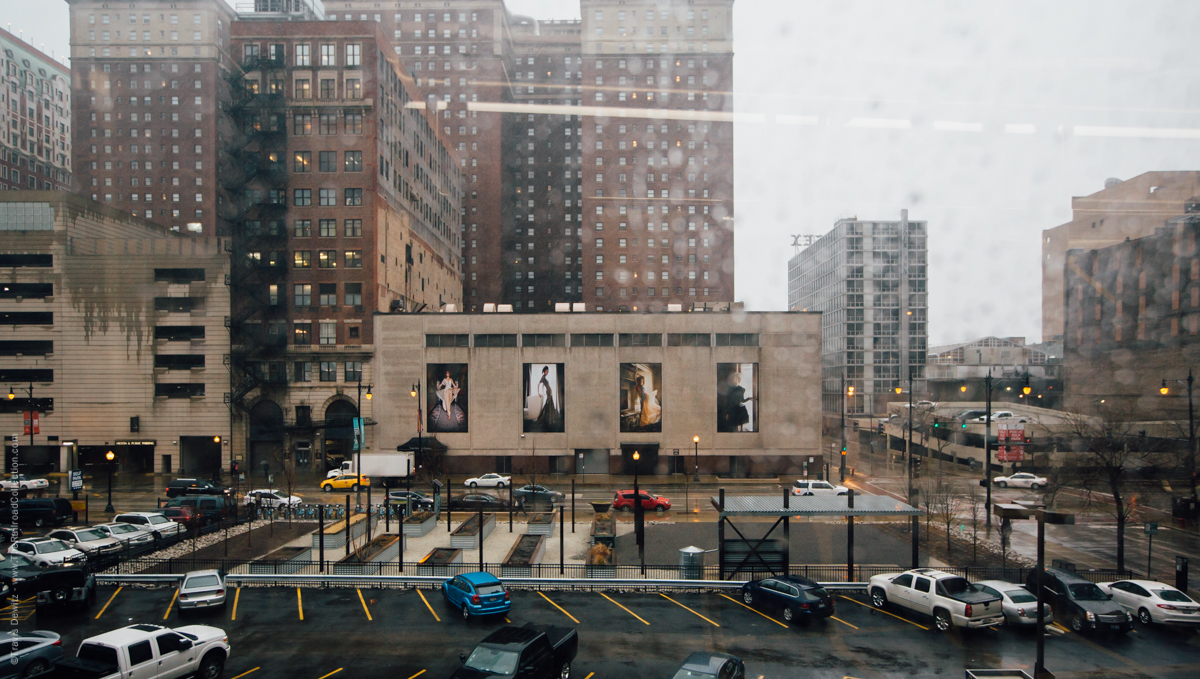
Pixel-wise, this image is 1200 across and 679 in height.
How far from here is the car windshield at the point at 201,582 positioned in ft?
48.9

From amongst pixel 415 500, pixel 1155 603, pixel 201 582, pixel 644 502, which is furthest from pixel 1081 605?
pixel 415 500

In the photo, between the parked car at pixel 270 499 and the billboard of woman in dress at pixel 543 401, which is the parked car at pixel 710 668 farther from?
the billboard of woman in dress at pixel 543 401

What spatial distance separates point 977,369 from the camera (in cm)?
7900

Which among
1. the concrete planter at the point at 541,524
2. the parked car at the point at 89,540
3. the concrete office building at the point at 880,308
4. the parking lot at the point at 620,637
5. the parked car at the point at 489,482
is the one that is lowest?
the parked car at the point at 489,482

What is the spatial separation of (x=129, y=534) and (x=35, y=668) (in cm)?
1519

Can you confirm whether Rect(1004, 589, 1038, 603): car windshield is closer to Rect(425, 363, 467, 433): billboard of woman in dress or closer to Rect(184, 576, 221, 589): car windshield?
Rect(184, 576, 221, 589): car windshield

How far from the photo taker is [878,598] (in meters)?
15.6

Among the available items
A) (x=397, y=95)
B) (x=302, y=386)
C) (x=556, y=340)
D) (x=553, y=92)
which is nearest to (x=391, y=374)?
(x=302, y=386)

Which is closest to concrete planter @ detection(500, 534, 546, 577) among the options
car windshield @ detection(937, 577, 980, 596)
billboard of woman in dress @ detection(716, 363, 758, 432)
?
car windshield @ detection(937, 577, 980, 596)

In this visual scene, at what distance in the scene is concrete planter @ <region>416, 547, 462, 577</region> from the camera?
18134 millimetres

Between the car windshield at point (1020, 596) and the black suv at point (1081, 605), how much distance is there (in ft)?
0.86

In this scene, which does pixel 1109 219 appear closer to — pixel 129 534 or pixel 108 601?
pixel 108 601

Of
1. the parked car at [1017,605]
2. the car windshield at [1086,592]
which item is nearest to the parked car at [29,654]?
the parked car at [1017,605]

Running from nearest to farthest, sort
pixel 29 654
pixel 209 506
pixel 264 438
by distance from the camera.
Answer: pixel 29 654 → pixel 209 506 → pixel 264 438
